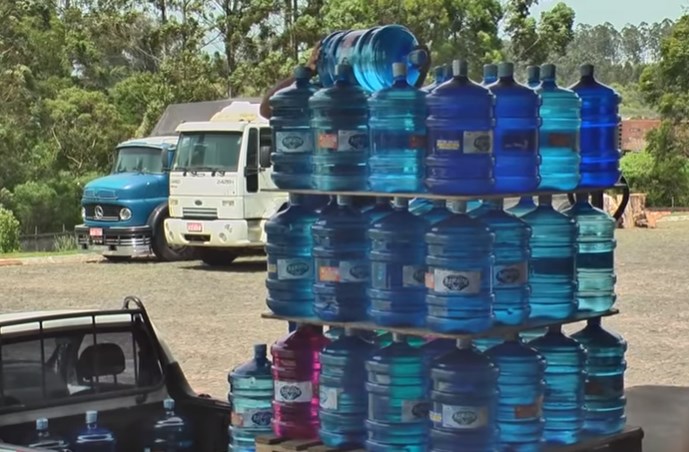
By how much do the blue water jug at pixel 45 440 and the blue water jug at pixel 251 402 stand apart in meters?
0.89

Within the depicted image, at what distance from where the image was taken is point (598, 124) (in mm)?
5641

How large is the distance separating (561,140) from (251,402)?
1.86m

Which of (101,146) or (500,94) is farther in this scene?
(101,146)

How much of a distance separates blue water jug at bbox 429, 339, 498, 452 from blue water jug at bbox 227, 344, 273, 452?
107cm

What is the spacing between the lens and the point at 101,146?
39.1m

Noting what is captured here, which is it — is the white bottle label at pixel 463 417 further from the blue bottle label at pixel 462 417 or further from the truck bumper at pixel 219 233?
the truck bumper at pixel 219 233

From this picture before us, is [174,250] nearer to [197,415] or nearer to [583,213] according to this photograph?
[197,415]

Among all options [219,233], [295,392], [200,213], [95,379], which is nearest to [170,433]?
[95,379]

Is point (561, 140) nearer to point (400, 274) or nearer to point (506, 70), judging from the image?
point (506, 70)

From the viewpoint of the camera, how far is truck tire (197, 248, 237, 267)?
22.1m

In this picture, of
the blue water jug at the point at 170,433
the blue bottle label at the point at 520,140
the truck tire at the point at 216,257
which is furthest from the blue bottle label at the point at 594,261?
the truck tire at the point at 216,257

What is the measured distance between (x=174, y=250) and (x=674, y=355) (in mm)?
12474

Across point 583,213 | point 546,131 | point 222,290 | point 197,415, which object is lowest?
point 222,290

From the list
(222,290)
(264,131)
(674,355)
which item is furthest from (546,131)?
(264,131)
